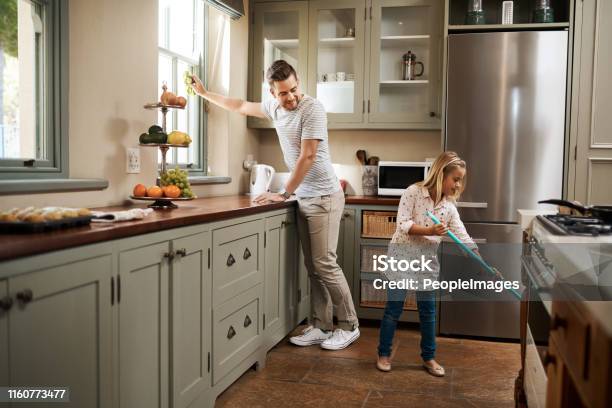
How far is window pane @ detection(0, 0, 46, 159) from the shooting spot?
7.02 feet

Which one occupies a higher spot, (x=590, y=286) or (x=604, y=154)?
(x=604, y=154)

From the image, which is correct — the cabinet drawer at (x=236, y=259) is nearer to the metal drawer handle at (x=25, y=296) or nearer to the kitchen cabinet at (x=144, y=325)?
the kitchen cabinet at (x=144, y=325)

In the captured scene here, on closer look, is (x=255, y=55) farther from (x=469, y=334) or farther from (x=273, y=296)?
(x=469, y=334)

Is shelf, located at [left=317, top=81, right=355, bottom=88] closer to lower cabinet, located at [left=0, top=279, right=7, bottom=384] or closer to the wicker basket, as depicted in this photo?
the wicker basket

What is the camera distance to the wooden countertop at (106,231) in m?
1.40

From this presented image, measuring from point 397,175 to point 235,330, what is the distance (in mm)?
1783

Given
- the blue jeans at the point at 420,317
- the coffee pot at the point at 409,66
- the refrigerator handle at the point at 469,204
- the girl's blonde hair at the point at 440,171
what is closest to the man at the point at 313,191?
the blue jeans at the point at 420,317

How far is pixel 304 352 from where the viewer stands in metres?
3.39

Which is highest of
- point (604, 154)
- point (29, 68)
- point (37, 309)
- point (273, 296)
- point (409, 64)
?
point (409, 64)

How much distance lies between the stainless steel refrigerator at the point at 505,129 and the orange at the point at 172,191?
1831 mm

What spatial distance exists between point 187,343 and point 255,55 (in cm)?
252

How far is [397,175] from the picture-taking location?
13.4ft

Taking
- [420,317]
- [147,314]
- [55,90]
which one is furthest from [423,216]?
[55,90]

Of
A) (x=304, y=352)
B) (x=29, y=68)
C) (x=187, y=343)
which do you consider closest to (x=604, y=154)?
(x=304, y=352)
